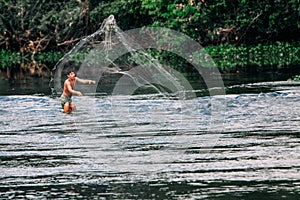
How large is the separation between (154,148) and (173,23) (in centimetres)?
2472

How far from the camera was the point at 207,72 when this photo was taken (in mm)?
27281

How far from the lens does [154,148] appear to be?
12.4 m

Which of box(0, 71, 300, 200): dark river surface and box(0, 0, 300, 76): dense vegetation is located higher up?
box(0, 0, 300, 76): dense vegetation

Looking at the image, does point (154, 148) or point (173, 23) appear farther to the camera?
point (173, 23)

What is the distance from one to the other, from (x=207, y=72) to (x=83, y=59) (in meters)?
8.18

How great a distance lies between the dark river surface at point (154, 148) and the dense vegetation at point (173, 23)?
13.4 meters

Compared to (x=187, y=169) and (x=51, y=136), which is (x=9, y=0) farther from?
(x=187, y=169)

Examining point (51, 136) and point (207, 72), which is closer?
point (51, 136)

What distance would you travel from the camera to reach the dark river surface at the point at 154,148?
31.8 feet

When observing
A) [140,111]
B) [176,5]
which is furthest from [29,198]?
[176,5]

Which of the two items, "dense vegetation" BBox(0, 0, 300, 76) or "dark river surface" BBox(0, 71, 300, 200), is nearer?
"dark river surface" BBox(0, 71, 300, 200)

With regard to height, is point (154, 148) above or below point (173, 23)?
below

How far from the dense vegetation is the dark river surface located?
13.4m

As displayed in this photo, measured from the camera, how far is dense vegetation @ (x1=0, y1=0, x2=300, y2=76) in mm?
36500
